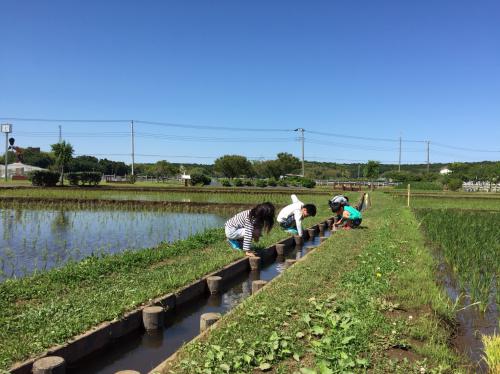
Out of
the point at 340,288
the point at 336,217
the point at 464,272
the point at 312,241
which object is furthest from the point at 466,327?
the point at 336,217

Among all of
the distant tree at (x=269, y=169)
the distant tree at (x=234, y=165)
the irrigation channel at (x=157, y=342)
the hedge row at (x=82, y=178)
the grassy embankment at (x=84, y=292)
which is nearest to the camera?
the grassy embankment at (x=84, y=292)

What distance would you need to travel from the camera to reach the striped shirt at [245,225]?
827 cm

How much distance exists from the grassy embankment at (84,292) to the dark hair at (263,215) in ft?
2.85

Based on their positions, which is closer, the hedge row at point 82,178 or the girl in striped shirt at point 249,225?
the girl in striped shirt at point 249,225

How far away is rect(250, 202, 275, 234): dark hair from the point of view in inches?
304

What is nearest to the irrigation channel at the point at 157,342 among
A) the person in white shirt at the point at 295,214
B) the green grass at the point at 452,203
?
the person in white shirt at the point at 295,214

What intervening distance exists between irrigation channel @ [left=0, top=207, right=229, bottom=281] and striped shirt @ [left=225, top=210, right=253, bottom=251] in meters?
3.26

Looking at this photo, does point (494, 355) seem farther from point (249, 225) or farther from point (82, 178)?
point (82, 178)

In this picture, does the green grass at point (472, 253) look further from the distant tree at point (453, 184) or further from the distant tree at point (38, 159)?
the distant tree at point (38, 159)

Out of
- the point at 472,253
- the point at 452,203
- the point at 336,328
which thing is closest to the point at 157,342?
the point at 336,328

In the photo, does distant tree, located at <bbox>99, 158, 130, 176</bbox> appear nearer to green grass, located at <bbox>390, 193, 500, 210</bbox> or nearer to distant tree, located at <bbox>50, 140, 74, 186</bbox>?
distant tree, located at <bbox>50, 140, 74, 186</bbox>

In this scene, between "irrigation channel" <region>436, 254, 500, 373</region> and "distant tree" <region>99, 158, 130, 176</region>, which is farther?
"distant tree" <region>99, 158, 130, 176</region>

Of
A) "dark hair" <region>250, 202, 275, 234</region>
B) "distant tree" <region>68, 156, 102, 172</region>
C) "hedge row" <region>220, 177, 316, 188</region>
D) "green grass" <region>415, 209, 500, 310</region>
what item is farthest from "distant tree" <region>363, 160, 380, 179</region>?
"distant tree" <region>68, 156, 102, 172</region>

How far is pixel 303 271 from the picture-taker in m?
6.85
